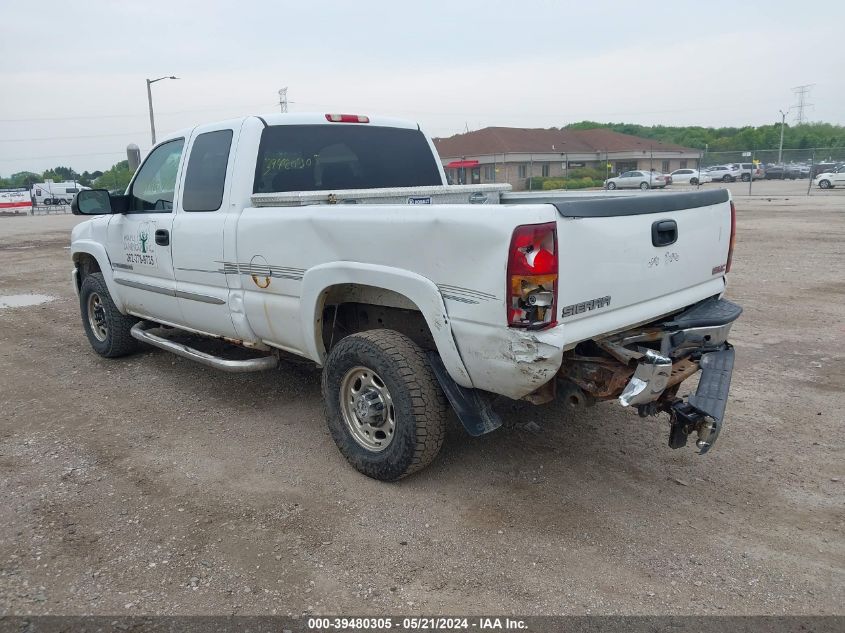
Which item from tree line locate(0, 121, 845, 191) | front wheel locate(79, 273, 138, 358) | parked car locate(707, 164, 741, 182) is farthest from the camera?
tree line locate(0, 121, 845, 191)

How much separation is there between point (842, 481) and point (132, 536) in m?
3.87

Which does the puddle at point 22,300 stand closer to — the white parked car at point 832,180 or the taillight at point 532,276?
the taillight at point 532,276

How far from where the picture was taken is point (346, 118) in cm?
509

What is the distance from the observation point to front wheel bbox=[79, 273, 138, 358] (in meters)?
6.24

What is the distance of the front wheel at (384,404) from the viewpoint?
3.56m

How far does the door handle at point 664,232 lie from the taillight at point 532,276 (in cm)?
78

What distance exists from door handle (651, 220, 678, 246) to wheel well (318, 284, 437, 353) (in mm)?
1292

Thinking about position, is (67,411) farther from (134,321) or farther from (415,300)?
(415,300)

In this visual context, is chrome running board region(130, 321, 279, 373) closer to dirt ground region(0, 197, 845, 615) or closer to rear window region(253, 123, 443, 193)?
dirt ground region(0, 197, 845, 615)

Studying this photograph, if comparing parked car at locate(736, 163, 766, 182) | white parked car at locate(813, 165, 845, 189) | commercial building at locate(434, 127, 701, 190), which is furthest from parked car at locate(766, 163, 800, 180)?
white parked car at locate(813, 165, 845, 189)

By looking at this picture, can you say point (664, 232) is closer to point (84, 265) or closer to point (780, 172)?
point (84, 265)

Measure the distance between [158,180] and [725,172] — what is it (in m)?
53.1

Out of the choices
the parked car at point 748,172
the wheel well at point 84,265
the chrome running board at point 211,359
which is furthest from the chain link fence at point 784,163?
the chrome running board at point 211,359

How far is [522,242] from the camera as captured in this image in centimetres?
294
